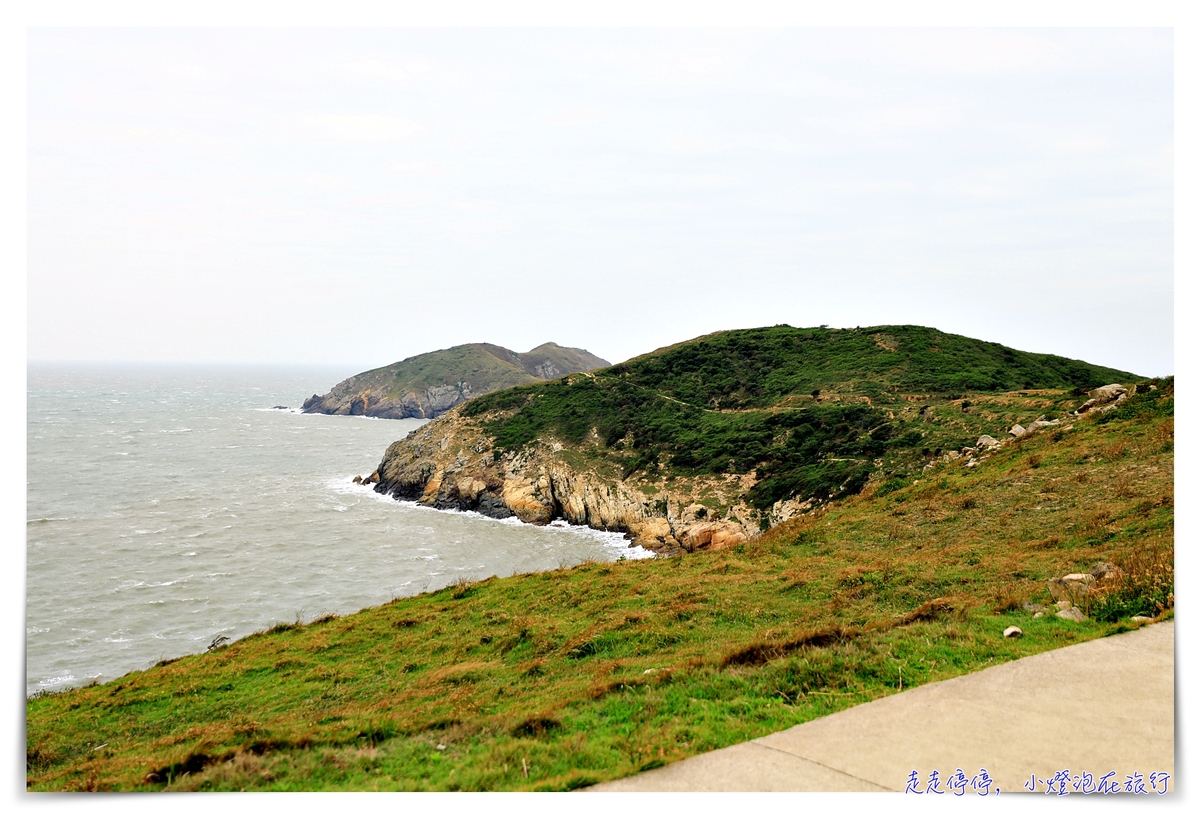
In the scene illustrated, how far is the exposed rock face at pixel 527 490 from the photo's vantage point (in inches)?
1737

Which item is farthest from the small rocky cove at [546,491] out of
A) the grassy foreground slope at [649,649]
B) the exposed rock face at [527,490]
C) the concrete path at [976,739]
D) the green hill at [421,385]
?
the green hill at [421,385]

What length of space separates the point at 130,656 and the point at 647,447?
40668 millimetres

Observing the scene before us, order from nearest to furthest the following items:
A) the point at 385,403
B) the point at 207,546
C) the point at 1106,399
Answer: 1. the point at 1106,399
2. the point at 207,546
3. the point at 385,403

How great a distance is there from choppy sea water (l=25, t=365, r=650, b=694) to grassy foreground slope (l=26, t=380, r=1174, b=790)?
26.3 feet

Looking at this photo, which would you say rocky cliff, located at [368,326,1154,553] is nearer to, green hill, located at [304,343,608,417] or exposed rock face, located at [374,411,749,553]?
exposed rock face, located at [374,411,749,553]

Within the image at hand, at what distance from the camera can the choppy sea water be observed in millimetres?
26828

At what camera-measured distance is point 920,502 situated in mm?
22031

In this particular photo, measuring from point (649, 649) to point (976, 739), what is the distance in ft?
21.8

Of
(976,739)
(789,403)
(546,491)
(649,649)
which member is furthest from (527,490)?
(976,739)

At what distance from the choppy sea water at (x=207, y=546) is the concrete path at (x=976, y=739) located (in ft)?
49.9

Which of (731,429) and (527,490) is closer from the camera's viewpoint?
(527,490)

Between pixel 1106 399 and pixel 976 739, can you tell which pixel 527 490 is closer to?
pixel 1106 399

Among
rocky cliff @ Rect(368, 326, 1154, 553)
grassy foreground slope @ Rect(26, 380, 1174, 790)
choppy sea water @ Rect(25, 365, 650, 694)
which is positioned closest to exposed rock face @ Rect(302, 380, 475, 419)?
choppy sea water @ Rect(25, 365, 650, 694)

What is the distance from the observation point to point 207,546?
40125 mm
